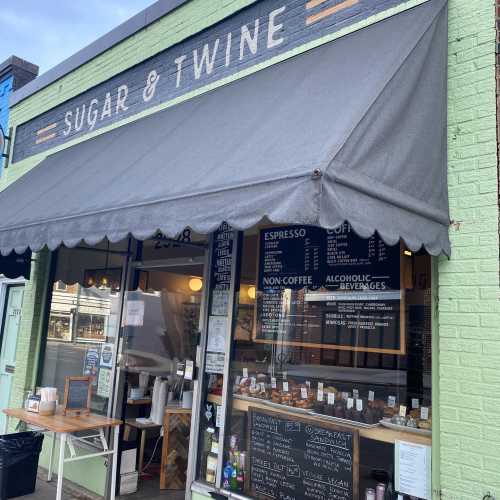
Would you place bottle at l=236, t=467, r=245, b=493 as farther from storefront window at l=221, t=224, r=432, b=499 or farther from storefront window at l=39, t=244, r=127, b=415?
storefront window at l=39, t=244, r=127, b=415

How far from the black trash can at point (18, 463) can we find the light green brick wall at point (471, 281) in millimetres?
4254

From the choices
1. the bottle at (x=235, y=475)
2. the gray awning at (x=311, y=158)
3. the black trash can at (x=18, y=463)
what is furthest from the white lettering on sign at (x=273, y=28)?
the black trash can at (x=18, y=463)

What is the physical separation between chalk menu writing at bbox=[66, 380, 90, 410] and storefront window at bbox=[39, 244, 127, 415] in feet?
1.21

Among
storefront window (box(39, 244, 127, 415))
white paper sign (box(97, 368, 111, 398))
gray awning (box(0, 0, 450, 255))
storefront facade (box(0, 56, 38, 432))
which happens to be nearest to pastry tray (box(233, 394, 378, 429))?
gray awning (box(0, 0, 450, 255))

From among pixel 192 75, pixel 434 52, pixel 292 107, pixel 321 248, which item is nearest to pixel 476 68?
pixel 434 52

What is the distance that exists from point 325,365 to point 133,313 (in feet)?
8.86

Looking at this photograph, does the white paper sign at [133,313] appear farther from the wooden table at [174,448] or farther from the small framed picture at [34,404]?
the small framed picture at [34,404]

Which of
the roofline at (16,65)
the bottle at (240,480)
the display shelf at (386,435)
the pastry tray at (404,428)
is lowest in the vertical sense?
the bottle at (240,480)

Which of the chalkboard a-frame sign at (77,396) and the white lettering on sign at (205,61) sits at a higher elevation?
the white lettering on sign at (205,61)

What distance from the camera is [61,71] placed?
7324mm

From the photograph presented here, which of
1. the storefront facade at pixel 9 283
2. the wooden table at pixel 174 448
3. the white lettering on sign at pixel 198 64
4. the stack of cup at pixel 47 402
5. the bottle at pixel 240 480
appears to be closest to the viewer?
the bottle at pixel 240 480

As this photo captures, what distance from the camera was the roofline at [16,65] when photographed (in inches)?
332

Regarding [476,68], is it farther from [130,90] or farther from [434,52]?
[130,90]

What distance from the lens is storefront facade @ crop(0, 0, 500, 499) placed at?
9.80 feet
